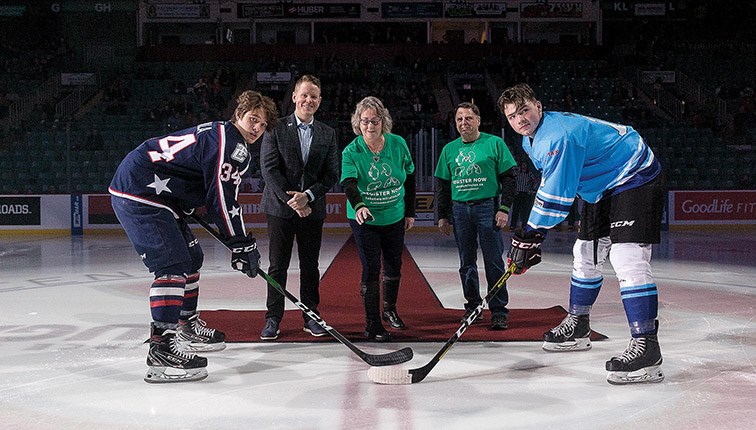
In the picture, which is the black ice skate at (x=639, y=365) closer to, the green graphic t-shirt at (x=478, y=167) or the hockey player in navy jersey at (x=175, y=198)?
the green graphic t-shirt at (x=478, y=167)

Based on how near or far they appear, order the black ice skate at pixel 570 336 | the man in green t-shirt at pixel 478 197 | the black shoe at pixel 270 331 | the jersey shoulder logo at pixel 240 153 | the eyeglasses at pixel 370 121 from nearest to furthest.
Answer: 1. the jersey shoulder logo at pixel 240 153
2. the black ice skate at pixel 570 336
3. the eyeglasses at pixel 370 121
4. the black shoe at pixel 270 331
5. the man in green t-shirt at pixel 478 197

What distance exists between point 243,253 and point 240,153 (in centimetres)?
53

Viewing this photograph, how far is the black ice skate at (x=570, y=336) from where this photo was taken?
4648 millimetres

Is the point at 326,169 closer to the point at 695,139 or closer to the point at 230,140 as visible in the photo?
the point at 230,140

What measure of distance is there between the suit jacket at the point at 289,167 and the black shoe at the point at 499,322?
4.46 ft

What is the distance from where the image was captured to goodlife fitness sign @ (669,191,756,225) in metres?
14.3

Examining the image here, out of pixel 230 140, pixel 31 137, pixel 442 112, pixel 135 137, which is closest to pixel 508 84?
pixel 442 112

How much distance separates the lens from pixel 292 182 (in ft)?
16.4

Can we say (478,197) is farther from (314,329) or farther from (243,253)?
(243,253)


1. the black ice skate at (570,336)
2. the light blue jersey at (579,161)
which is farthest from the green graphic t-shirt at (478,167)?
the light blue jersey at (579,161)

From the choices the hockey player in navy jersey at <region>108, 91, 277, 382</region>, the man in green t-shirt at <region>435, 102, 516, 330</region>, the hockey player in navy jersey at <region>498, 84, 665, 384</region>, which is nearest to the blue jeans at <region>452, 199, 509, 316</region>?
the man in green t-shirt at <region>435, 102, 516, 330</region>

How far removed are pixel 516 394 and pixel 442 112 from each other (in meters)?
17.8

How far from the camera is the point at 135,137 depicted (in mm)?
17062

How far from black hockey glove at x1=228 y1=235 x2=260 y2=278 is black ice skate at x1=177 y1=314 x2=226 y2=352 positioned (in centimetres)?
87
